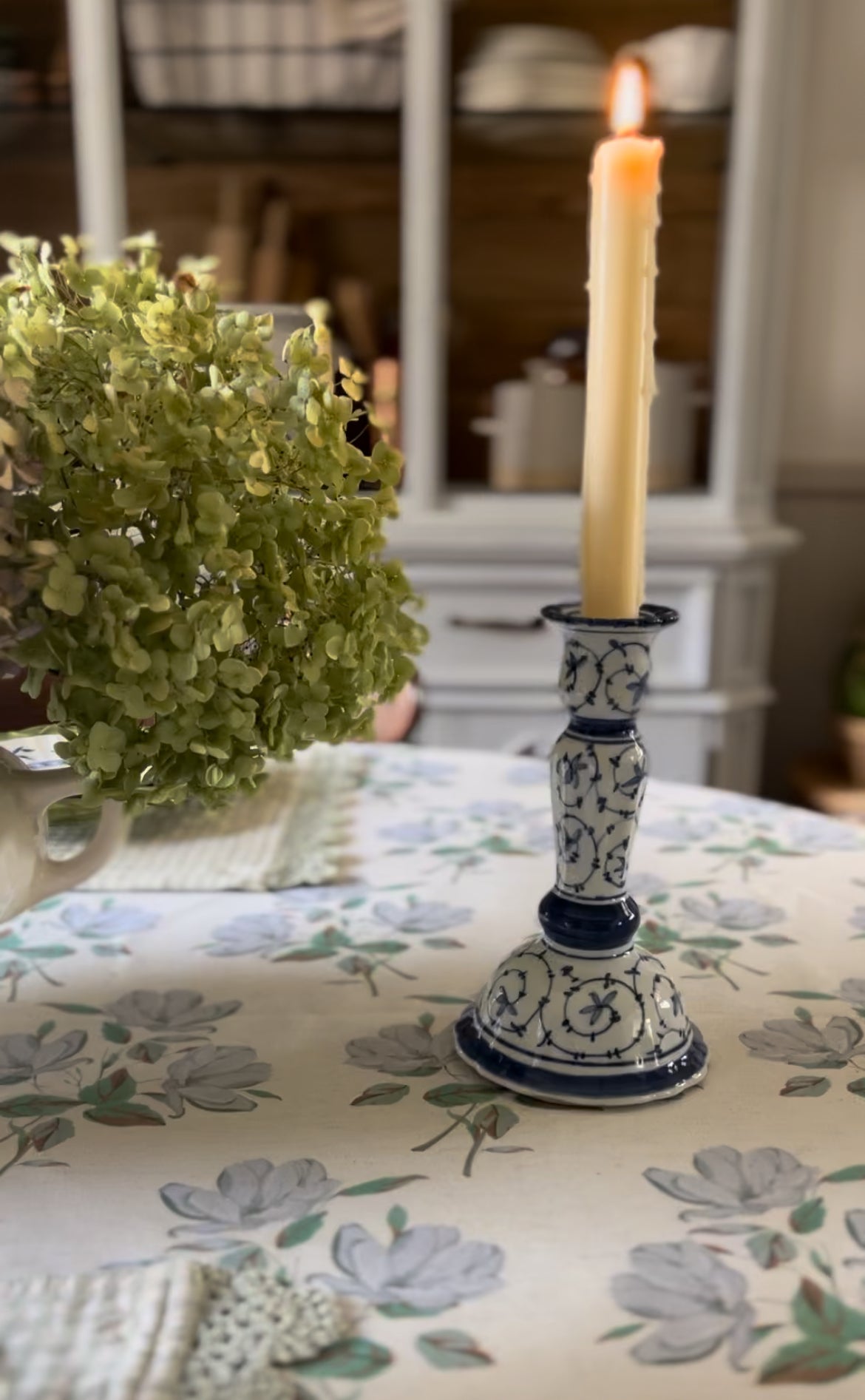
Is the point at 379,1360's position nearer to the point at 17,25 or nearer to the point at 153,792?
the point at 153,792

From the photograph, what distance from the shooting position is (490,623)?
67.9 inches

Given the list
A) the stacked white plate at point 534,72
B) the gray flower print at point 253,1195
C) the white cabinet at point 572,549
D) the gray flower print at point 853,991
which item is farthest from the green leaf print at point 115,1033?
the stacked white plate at point 534,72

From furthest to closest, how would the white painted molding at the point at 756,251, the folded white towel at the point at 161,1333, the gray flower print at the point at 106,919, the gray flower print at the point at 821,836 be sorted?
the white painted molding at the point at 756,251
the gray flower print at the point at 821,836
the gray flower print at the point at 106,919
the folded white towel at the point at 161,1333

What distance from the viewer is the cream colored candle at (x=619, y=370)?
1.53ft

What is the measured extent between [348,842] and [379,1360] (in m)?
0.46

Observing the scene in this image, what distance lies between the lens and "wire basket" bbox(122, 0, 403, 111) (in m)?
1.70

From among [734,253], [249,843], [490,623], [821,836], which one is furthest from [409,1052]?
[734,253]

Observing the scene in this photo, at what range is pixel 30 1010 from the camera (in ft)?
1.89

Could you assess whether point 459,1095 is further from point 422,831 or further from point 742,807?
point 742,807

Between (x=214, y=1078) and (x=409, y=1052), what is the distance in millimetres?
82

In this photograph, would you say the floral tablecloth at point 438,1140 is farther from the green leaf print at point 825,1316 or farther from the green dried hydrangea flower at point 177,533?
the green dried hydrangea flower at point 177,533

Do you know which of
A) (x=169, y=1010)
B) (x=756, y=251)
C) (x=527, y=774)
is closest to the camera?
(x=169, y=1010)

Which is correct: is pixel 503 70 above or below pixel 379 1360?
above

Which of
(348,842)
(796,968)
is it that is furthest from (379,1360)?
(348,842)
